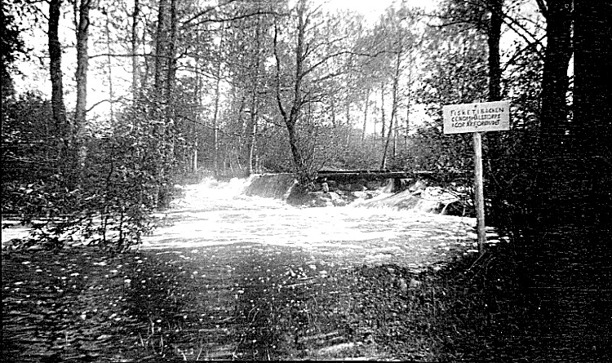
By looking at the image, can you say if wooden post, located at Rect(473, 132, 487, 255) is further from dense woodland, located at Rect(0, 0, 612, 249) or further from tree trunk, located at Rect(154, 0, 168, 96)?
tree trunk, located at Rect(154, 0, 168, 96)

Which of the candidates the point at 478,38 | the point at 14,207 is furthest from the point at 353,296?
the point at 478,38

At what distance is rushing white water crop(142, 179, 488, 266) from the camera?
6.61 meters

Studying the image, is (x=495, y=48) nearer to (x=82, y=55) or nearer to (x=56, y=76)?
(x=56, y=76)

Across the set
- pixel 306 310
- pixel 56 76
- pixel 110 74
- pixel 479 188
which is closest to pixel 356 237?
pixel 479 188

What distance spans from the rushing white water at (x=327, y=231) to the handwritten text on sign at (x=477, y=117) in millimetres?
2118

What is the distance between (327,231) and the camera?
8.35 metres

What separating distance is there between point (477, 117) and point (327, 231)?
4630 millimetres

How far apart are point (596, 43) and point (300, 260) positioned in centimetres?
370

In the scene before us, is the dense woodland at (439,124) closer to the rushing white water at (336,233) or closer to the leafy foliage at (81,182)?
the leafy foliage at (81,182)

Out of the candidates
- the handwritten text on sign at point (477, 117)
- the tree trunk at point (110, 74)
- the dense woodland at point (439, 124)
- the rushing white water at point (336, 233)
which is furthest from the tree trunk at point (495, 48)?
the tree trunk at point (110, 74)

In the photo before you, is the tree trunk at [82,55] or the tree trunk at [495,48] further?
the tree trunk at [82,55]

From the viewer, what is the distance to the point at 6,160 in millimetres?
2057

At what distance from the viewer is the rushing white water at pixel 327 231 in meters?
6.61

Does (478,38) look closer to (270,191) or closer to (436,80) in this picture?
(436,80)
